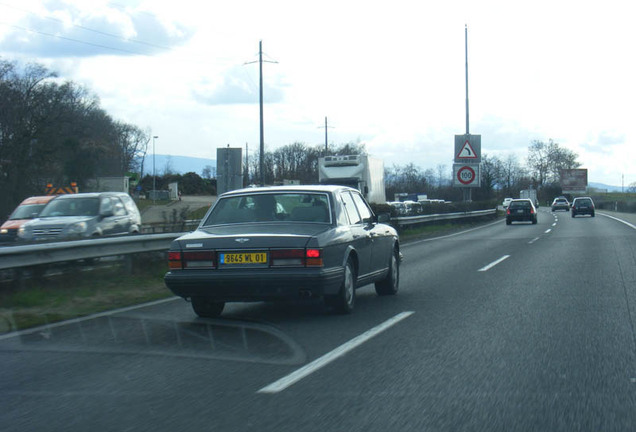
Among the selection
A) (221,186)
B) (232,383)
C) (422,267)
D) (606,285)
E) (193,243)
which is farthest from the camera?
(221,186)

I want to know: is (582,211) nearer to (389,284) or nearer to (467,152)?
(467,152)

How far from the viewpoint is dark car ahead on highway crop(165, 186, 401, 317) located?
788 centimetres

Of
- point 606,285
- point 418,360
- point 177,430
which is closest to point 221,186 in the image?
point 606,285

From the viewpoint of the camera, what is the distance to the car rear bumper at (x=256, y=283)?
7.82 meters

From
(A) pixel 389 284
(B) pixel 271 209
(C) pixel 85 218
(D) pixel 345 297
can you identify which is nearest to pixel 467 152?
(C) pixel 85 218

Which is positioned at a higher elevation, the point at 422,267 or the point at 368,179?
the point at 368,179

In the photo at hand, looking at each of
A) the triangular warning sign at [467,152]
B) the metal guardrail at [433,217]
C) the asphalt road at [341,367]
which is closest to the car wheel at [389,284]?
the asphalt road at [341,367]

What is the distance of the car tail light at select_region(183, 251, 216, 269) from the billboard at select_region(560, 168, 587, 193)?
125383mm

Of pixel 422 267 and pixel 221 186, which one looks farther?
Answer: pixel 221 186

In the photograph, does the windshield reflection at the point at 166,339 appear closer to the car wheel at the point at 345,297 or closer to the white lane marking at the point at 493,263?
the car wheel at the point at 345,297

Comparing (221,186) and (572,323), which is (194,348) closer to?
(572,323)

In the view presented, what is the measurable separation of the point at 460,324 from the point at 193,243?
9.93ft

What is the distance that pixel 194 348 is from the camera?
6.91m

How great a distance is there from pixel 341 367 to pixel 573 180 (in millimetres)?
128117
